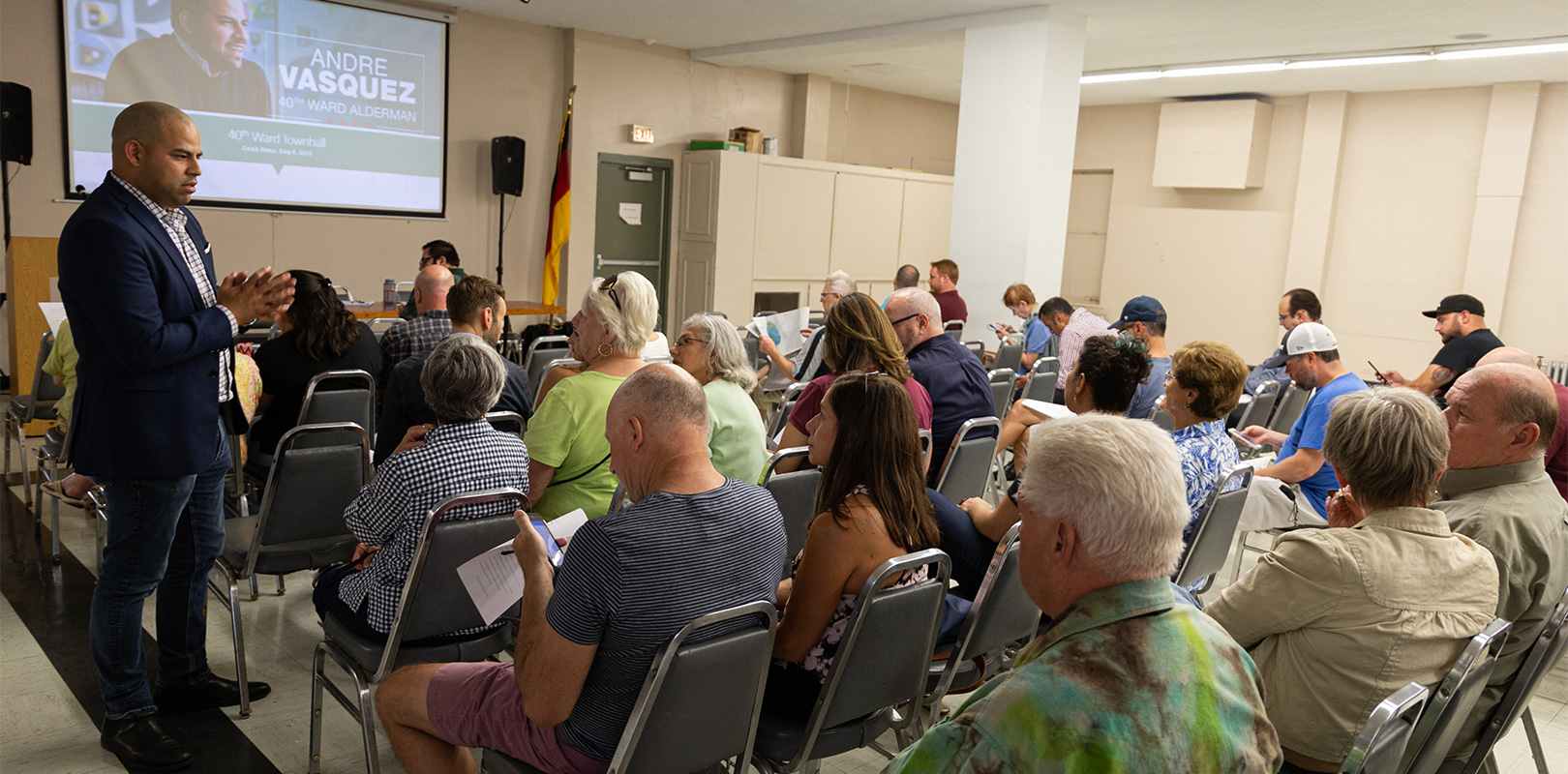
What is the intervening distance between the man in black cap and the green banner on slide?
7.94 m

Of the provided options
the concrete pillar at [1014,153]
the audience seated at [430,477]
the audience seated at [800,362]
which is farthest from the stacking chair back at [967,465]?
the concrete pillar at [1014,153]

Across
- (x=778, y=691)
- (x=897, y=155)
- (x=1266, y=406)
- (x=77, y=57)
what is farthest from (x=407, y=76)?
(x=778, y=691)

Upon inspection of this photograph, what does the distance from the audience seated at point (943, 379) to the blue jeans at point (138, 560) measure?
253 cm

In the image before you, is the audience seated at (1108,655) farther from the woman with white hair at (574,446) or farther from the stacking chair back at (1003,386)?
the stacking chair back at (1003,386)

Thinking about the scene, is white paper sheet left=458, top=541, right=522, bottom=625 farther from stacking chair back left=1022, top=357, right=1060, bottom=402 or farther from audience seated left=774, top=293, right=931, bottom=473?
stacking chair back left=1022, top=357, right=1060, bottom=402

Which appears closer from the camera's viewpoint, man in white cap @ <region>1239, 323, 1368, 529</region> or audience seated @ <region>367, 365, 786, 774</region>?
audience seated @ <region>367, 365, 786, 774</region>

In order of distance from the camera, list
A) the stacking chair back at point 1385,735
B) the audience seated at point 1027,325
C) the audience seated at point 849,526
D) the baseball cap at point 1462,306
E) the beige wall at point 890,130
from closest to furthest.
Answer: the stacking chair back at point 1385,735 < the audience seated at point 849,526 < the baseball cap at point 1462,306 < the audience seated at point 1027,325 < the beige wall at point 890,130

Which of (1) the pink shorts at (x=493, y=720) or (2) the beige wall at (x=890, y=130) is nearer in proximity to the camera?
(1) the pink shorts at (x=493, y=720)

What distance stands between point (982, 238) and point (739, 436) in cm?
580

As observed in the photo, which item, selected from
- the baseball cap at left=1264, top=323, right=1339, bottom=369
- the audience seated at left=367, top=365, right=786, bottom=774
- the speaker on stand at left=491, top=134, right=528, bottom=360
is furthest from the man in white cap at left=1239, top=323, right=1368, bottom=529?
the speaker on stand at left=491, top=134, right=528, bottom=360

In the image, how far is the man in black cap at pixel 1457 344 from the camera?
5.65 metres

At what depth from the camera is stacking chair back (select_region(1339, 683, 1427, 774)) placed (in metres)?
1.51

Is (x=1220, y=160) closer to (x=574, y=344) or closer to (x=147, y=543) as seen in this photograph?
(x=574, y=344)

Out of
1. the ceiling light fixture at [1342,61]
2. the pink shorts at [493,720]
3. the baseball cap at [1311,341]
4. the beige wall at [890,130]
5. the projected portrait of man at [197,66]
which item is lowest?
the pink shorts at [493,720]
